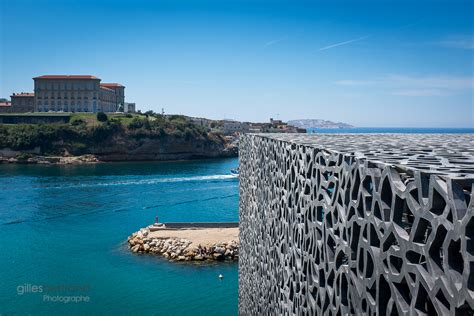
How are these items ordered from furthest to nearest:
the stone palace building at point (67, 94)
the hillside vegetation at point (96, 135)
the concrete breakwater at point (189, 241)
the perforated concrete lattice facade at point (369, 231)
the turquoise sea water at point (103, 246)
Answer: the stone palace building at point (67, 94), the hillside vegetation at point (96, 135), the concrete breakwater at point (189, 241), the turquoise sea water at point (103, 246), the perforated concrete lattice facade at point (369, 231)

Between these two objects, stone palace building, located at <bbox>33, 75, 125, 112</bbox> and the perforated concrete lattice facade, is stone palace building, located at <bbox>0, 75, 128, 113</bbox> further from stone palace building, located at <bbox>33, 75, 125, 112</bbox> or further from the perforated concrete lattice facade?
the perforated concrete lattice facade

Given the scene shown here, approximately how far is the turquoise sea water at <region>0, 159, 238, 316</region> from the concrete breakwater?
0.81 metres

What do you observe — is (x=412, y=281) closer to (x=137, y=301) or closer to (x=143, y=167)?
(x=137, y=301)

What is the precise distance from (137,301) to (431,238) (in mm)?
19090

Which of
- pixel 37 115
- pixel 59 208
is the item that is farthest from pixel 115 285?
pixel 37 115

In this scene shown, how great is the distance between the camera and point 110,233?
3341 cm

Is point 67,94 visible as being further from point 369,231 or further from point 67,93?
point 369,231

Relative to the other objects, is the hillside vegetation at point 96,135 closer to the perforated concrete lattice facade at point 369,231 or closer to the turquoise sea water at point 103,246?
the turquoise sea water at point 103,246

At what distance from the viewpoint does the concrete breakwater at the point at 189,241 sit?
26984 millimetres

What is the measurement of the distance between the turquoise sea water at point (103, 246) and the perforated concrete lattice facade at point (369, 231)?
36.4 ft

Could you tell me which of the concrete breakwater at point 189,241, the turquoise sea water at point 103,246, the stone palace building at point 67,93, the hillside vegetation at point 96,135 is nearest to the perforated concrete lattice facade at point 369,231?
the turquoise sea water at point 103,246

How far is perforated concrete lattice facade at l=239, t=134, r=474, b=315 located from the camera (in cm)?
413

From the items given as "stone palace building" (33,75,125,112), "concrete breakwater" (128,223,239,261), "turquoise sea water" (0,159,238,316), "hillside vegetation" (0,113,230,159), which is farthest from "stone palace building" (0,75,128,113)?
"concrete breakwater" (128,223,239,261)

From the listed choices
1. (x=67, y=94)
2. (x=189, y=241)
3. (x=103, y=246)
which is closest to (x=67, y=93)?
(x=67, y=94)
